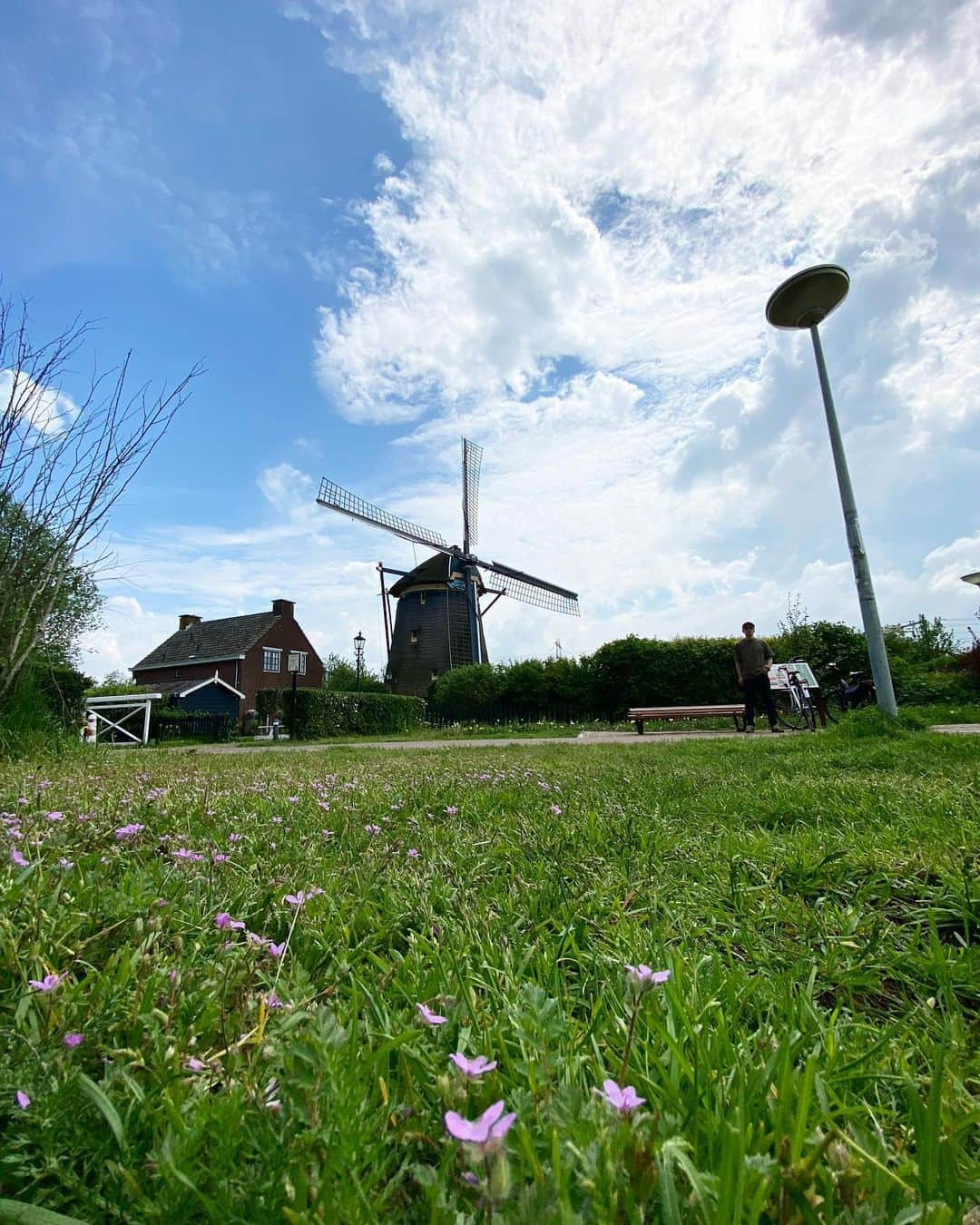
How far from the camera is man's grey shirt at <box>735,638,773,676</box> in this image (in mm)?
11172

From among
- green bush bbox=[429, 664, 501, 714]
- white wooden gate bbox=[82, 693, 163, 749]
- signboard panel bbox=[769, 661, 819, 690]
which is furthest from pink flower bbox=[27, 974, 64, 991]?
green bush bbox=[429, 664, 501, 714]

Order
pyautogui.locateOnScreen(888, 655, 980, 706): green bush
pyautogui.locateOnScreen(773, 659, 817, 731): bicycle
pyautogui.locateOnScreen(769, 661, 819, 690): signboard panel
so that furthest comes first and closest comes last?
1. pyautogui.locateOnScreen(888, 655, 980, 706): green bush
2. pyautogui.locateOnScreen(769, 661, 819, 690): signboard panel
3. pyautogui.locateOnScreen(773, 659, 817, 731): bicycle

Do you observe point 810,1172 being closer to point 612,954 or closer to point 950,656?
point 612,954

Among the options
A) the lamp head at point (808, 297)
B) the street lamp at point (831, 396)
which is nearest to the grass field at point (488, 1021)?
the street lamp at point (831, 396)

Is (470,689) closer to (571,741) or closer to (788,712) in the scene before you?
(788,712)

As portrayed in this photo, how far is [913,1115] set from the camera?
0.80 m

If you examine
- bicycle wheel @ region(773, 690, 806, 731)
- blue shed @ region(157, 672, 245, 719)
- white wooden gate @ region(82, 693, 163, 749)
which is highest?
blue shed @ region(157, 672, 245, 719)

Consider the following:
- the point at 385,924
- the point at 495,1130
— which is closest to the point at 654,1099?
the point at 495,1130

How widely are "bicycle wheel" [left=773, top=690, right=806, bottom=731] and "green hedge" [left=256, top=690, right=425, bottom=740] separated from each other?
14.5 m

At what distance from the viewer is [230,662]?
42969 millimetres

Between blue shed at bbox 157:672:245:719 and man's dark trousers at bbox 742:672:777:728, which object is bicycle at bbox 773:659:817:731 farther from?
blue shed at bbox 157:672:245:719

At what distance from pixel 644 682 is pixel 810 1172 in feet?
72.5

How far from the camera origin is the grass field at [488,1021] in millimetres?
691

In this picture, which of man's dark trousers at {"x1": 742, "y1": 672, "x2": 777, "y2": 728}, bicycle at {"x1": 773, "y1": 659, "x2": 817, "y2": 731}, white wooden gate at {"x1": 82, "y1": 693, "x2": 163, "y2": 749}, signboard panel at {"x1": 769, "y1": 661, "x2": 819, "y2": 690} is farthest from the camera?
signboard panel at {"x1": 769, "y1": 661, "x2": 819, "y2": 690}
